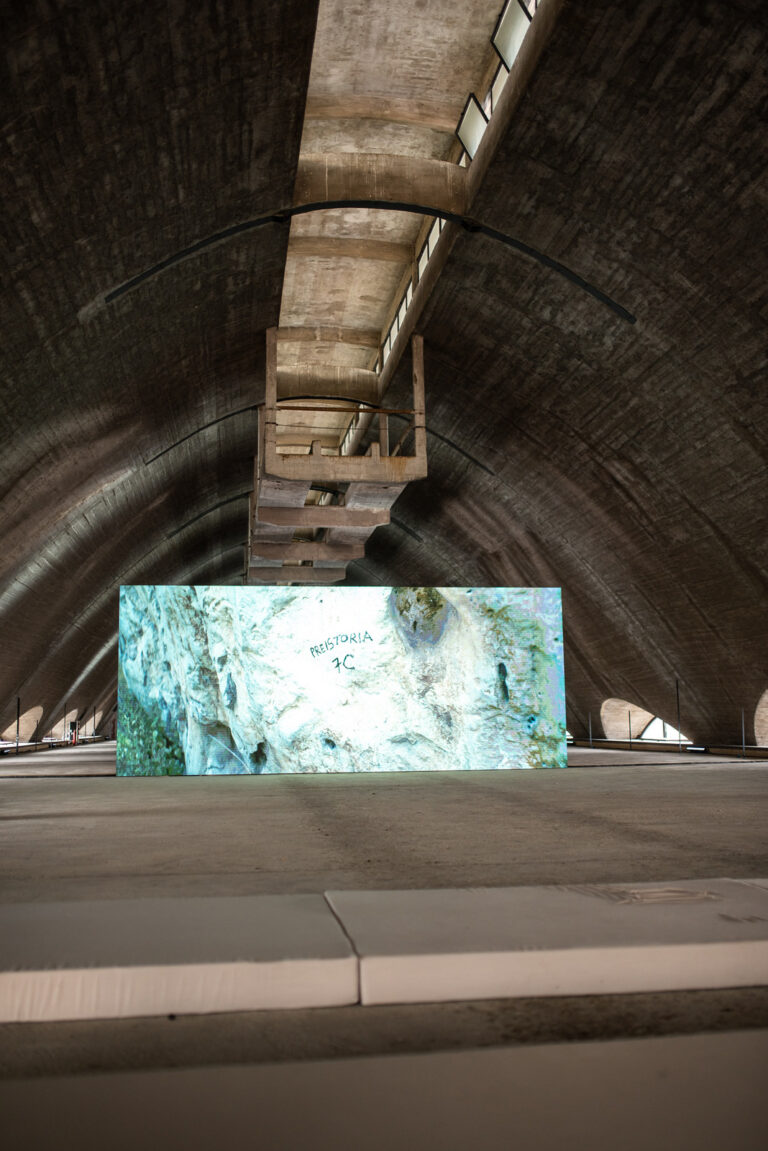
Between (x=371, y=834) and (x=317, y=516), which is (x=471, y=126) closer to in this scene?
(x=317, y=516)

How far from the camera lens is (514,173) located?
498 inches

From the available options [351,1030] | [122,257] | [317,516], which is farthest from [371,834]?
[317,516]


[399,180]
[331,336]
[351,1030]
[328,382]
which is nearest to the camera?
[351,1030]

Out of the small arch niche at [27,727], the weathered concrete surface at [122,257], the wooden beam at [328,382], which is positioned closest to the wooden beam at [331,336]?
the wooden beam at [328,382]

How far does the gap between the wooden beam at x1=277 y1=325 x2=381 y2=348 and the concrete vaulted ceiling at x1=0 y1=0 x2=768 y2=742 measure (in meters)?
0.08

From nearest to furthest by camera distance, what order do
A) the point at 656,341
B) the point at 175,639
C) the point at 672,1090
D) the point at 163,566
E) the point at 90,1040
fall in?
the point at 672,1090 → the point at 90,1040 → the point at 656,341 → the point at 175,639 → the point at 163,566

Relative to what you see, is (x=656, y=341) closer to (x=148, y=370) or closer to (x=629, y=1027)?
(x=148, y=370)

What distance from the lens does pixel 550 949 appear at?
3826mm

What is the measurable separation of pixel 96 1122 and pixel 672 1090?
1661 millimetres

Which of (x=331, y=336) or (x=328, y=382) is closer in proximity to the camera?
(x=328, y=382)

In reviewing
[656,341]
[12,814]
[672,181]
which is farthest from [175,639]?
[672,181]

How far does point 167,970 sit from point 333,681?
42.1 ft

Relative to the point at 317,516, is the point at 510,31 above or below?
above

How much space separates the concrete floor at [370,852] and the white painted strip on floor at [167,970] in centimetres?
7
